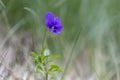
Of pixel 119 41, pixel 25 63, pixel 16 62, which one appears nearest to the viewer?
pixel 16 62

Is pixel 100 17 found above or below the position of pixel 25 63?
above

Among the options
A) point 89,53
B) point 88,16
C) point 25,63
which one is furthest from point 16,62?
point 88,16

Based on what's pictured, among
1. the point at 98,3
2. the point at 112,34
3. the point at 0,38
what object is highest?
the point at 98,3

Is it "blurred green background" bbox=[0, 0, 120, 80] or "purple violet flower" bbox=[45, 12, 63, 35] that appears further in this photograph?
"blurred green background" bbox=[0, 0, 120, 80]

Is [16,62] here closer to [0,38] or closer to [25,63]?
[25,63]

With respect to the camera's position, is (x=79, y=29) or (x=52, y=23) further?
(x=79, y=29)

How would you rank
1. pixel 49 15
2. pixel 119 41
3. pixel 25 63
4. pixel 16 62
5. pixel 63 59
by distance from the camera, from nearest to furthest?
pixel 49 15, pixel 16 62, pixel 25 63, pixel 63 59, pixel 119 41

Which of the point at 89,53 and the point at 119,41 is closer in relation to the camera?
the point at 89,53

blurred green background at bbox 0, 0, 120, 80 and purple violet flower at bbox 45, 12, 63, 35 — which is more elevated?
blurred green background at bbox 0, 0, 120, 80
